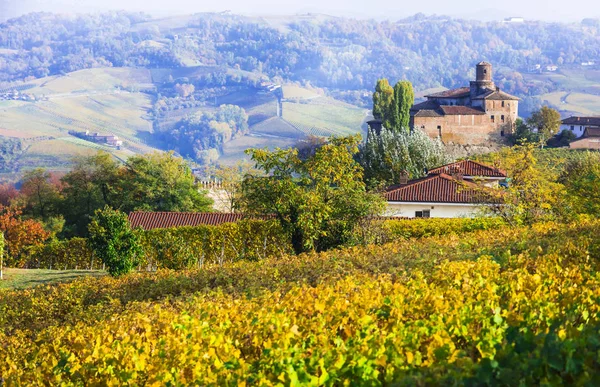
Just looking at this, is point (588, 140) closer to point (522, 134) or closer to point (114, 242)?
point (522, 134)

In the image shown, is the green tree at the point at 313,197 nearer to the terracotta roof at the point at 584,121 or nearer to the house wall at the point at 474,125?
the house wall at the point at 474,125

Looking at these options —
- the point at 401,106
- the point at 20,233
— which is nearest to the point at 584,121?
the point at 401,106

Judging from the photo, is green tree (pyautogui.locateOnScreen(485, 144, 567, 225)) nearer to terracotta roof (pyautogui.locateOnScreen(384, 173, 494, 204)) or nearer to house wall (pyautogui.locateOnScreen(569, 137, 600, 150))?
terracotta roof (pyautogui.locateOnScreen(384, 173, 494, 204))

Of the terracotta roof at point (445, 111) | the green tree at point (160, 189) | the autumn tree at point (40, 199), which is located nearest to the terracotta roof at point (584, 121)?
the terracotta roof at point (445, 111)

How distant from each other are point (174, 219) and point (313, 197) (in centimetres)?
1760

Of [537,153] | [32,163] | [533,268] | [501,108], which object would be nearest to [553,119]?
[501,108]

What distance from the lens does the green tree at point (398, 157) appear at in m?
55.6

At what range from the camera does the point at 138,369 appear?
605 centimetres

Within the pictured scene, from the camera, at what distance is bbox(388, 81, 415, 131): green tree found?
84250 mm

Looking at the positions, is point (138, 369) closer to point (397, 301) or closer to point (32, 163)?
point (397, 301)

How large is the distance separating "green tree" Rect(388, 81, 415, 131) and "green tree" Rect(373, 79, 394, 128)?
82 cm

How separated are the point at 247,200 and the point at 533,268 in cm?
1435

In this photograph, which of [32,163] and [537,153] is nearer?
[537,153]

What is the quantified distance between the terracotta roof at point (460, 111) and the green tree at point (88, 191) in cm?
4271
